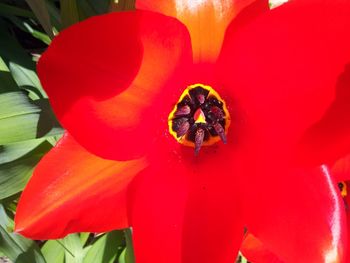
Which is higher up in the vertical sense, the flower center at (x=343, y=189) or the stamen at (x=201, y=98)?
the stamen at (x=201, y=98)

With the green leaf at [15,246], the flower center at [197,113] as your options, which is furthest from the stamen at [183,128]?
the green leaf at [15,246]

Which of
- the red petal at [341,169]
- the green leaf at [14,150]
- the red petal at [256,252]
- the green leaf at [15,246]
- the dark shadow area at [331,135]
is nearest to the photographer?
the dark shadow area at [331,135]

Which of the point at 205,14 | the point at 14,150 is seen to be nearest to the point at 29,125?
the point at 14,150

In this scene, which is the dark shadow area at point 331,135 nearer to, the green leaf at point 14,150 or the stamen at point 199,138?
the stamen at point 199,138

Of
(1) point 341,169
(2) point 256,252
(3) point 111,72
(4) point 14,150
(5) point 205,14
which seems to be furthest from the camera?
(4) point 14,150

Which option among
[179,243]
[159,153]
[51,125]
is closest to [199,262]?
[179,243]

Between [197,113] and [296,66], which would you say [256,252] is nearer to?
[197,113]

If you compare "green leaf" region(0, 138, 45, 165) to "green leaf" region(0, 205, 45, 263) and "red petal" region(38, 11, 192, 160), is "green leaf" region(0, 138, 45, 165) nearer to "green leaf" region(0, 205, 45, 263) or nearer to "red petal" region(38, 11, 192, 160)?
"green leaf" region(0, 205, 45, 263)
